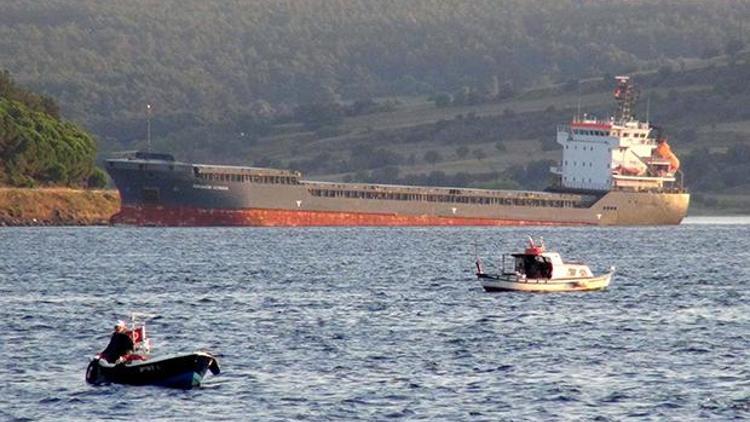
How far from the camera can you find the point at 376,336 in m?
73.4

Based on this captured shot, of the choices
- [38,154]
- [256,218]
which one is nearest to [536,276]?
[256,218]

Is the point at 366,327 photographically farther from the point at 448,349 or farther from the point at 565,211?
the point at 565,211

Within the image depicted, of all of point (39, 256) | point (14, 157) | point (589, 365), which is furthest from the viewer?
point (14, 157)

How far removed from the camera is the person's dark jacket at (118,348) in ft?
195

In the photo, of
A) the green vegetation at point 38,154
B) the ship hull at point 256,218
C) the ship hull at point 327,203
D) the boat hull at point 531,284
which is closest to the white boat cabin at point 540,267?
the boat hull at point 531,284

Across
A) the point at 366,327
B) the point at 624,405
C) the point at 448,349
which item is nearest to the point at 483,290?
the point at 366,327

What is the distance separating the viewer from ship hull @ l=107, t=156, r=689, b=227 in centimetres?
17550

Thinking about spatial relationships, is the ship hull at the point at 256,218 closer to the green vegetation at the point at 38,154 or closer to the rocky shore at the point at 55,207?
the rocky shore at the point at 55,207

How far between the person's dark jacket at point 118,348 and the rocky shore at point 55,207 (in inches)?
4734

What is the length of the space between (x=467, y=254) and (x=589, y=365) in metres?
70.2

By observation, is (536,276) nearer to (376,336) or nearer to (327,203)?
(376,336)

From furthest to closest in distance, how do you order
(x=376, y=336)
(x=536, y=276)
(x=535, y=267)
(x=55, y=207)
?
(x=55, y=207), (x=535, y=267), (x=536, y=276), (x=376, y=336)

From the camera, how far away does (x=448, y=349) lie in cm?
6906

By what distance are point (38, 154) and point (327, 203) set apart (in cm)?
2712
